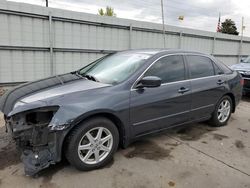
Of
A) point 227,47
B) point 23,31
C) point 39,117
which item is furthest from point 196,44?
point 39,117

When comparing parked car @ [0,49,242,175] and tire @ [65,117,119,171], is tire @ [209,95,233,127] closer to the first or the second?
parked car @ [0,49,242,175]

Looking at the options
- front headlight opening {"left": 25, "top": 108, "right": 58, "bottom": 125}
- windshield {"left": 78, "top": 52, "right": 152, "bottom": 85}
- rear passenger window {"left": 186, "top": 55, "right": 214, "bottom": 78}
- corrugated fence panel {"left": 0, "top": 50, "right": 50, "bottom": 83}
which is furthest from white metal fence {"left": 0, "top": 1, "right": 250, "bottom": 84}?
rear passenger window {"left": 186, "top": 55, "right": 214, "bottom": 78}

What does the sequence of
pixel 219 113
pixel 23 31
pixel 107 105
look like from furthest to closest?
pixel 23 31, pixel 219 113, pixel 107 105

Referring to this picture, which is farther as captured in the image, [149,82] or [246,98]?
[246,98]

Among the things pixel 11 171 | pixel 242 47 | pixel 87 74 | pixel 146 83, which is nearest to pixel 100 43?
pixel 87 74

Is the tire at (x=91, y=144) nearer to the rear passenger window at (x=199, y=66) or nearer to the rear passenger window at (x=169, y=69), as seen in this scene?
the rear passenger window at (x=169, y=69)

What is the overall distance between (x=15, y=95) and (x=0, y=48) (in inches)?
154

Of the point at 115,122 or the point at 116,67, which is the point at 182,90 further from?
the point at 115,122

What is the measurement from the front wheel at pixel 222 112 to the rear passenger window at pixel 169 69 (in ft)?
4.06

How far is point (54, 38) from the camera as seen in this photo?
22.2ft

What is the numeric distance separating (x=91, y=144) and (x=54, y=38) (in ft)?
16.5

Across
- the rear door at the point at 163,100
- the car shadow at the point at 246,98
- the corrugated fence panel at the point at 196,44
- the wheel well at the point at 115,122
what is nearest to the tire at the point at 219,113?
the rear door at the point at 163,100

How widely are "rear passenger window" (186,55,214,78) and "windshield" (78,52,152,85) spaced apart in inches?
34.2

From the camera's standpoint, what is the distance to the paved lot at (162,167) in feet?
8.32
